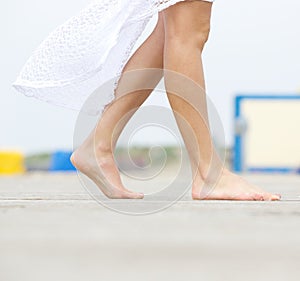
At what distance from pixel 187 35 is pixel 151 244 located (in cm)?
99

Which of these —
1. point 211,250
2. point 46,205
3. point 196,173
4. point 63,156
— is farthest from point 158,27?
point 63,156

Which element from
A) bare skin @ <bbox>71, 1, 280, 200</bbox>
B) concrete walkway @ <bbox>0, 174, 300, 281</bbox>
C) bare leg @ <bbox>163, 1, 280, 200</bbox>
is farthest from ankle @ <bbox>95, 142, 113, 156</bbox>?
concrete walkway @ <bbox>0, 174, 300, 281</bbox>

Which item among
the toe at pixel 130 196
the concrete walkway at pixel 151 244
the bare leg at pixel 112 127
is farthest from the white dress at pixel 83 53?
the concrete walkway at pixel 151 244

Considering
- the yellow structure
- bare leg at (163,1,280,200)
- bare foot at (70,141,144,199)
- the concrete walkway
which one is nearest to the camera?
the concrete walkway

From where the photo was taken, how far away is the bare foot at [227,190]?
2.05 m

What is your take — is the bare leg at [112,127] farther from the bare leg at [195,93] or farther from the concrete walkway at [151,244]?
the concrete walkway at [151,244]

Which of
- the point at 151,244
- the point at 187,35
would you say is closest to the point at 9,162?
the point at 187,35

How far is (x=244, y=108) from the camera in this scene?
6297 mm

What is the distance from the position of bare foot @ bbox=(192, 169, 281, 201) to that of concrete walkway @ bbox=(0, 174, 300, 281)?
9.7 inches

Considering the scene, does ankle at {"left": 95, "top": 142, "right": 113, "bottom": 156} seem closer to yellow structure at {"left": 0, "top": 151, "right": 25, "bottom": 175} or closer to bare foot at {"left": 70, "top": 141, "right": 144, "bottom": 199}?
bare foot at {"left": 70, "top": 141, "right": 144, "bottom": 199}

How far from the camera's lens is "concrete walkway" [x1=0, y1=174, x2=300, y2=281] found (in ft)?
2.98

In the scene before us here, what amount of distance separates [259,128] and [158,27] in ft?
13.4

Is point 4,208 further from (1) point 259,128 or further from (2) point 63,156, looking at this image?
(2) point 63,156

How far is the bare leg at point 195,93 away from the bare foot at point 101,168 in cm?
19
